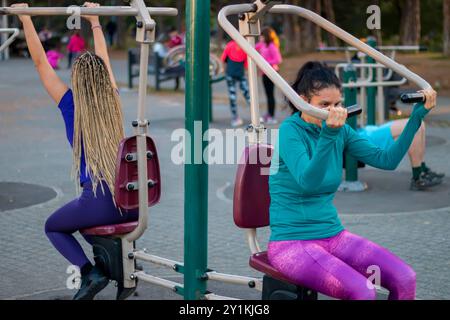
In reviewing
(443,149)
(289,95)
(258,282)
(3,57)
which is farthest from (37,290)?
(3,57)

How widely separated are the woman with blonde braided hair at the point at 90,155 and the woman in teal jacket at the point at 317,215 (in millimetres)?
1134

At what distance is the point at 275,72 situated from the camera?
12.9ft

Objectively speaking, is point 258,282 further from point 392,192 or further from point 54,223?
point 392,192

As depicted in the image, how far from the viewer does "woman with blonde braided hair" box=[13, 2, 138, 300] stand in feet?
16.0

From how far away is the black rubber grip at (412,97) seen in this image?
149 inches

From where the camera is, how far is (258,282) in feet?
14.5

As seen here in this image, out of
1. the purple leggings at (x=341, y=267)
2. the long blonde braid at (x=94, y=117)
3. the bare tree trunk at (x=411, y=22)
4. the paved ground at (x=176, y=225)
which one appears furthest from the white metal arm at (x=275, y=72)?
the bare tree trunk at (x=411, y=22)

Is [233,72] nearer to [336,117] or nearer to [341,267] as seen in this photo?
[341,267]

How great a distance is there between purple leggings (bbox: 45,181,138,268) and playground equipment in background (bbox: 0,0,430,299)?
5 centimetres

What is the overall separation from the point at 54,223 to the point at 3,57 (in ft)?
121

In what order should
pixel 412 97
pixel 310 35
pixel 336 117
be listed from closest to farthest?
pixel 336 117, pixel 412 97, pixel 310 35

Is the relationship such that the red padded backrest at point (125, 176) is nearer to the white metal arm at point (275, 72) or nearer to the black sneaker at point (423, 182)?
the white metal arm at point (275, 72)

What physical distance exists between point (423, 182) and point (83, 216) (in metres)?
4.86

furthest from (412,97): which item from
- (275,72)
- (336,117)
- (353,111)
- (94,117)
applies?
(94,117)
